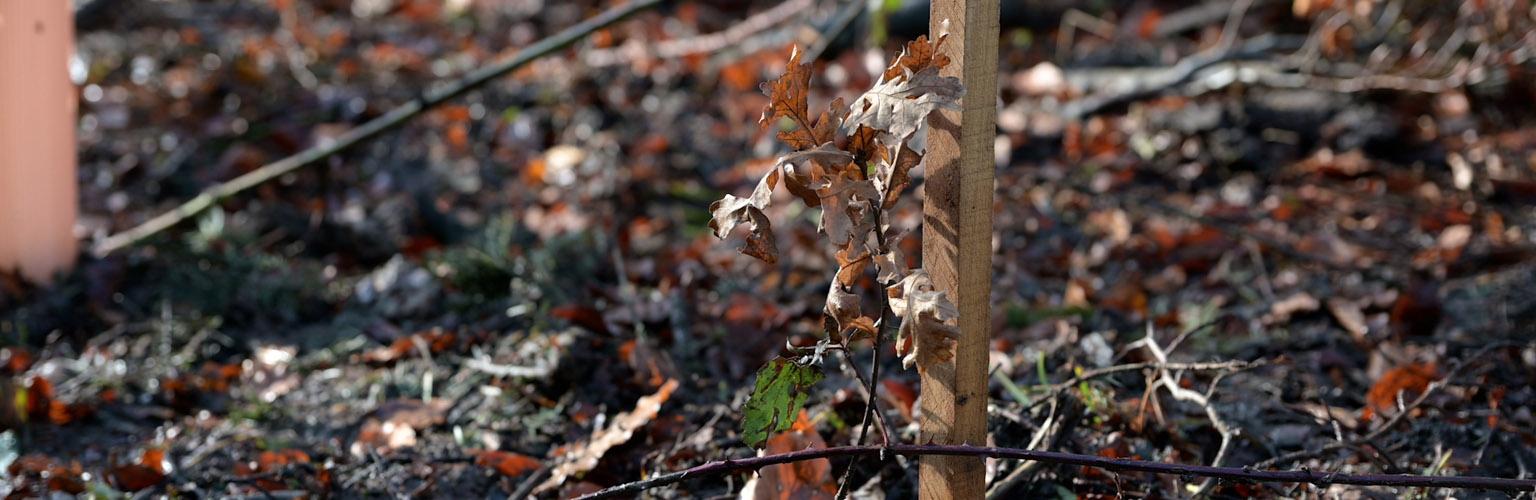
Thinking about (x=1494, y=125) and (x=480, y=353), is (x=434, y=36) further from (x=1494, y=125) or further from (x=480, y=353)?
(x=1494, y=125)

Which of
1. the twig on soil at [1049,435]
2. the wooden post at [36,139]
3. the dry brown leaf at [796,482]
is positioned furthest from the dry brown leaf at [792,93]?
the wooden post at [36,139]

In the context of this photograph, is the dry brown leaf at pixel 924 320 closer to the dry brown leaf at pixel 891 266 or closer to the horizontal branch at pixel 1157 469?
the dry brown leaf at pixel 891 266

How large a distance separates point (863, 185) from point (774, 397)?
0.32 metres

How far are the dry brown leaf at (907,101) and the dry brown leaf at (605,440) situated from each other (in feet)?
2.90

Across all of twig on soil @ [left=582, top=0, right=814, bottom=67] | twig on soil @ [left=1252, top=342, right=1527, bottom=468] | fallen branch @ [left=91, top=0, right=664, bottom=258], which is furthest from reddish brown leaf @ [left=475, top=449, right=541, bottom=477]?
twig on soil @ [left=582, top=0, right=814, bottom=67]

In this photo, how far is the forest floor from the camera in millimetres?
2107

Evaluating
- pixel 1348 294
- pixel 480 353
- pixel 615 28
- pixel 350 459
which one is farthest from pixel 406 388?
pixel 615 28

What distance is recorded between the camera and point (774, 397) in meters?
1.54

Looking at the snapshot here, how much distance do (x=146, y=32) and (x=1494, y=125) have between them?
5.64 meters

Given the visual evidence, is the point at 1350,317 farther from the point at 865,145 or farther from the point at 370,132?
the point at 370,132

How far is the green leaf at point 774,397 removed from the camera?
5.05 ft

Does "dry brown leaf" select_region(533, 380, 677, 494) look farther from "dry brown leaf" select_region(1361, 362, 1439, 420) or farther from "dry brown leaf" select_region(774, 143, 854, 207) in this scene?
"dry brown leaf" select_region(1361, 362, 1439, 420)

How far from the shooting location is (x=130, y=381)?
264 centimetres

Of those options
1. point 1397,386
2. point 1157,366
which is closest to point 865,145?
point 1157,366
